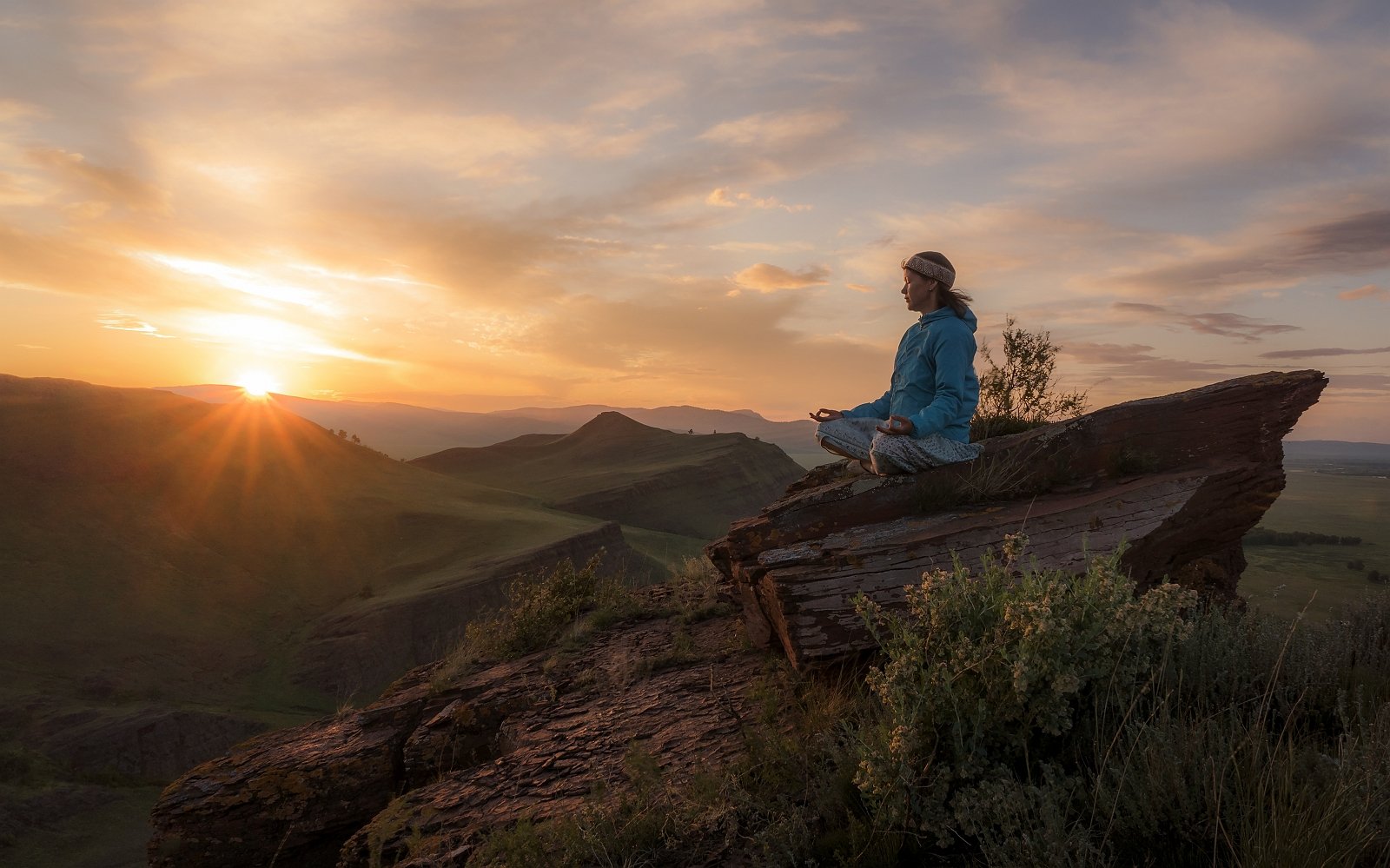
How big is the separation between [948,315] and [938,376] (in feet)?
1.87

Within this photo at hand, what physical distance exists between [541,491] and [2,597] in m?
43.3

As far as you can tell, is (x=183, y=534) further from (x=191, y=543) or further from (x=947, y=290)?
(x=947, y=290)

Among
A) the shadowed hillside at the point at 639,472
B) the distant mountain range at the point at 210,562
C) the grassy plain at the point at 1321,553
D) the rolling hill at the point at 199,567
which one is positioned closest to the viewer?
the grassy plain at the point at 1321,553

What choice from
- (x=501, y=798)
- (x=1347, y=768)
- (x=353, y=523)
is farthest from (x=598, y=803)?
(x=353, y=523)

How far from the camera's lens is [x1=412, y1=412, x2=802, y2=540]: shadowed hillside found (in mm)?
63906

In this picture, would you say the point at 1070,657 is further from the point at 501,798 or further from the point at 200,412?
the point at 200,412

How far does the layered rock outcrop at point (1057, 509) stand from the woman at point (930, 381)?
0.82ft

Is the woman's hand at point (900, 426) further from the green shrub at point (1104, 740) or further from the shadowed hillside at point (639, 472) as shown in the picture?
the shadowed hillside at point (639, 472)

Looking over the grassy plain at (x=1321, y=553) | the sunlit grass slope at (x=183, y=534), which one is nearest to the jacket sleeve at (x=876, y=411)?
the grassy plain at (x=1321, y=553)

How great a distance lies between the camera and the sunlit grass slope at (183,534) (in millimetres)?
25234

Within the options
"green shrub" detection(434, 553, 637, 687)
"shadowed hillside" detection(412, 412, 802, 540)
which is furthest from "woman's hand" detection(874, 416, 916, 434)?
"shadowed hillside" detection(412, 412, 802, 540)

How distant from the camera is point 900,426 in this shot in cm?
620

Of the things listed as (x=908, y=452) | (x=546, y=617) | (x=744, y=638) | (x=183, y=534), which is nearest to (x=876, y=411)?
(x=908, y=452)

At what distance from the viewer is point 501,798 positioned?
5035 mm
